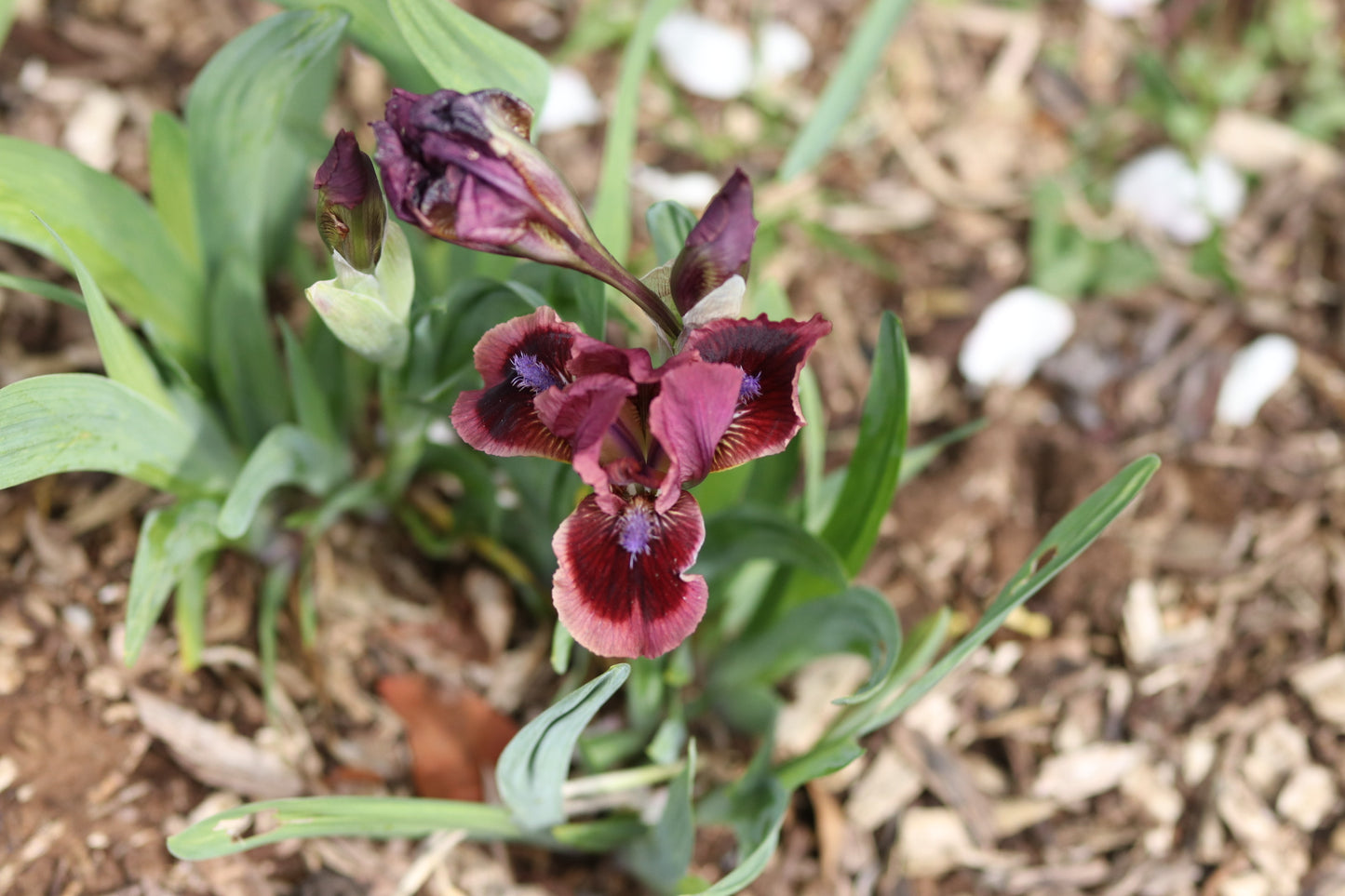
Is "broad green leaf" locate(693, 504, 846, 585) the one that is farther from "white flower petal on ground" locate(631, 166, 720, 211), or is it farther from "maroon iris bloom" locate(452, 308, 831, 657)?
"white flower petal on ground" locate(631, 166, 720, 211)

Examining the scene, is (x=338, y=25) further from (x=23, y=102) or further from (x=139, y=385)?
(x=23, y=102)

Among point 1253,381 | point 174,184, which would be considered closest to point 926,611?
point 1253,381

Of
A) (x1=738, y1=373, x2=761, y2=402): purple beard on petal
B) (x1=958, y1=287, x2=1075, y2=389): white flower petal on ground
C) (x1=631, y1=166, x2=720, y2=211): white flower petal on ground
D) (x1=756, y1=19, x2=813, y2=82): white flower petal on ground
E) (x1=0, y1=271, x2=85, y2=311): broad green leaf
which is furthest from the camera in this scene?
(x1=756, y1=19, x2=813, y2=82): white flower petal on ground

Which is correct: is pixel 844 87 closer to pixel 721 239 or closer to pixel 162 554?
pixel 721 239

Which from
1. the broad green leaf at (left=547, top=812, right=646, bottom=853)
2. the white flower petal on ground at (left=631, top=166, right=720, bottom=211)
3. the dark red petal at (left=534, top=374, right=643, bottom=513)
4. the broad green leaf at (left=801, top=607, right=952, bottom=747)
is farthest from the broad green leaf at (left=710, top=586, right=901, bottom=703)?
the white flower petal on ground at (left=631, top=166, right=720, bottom=211)

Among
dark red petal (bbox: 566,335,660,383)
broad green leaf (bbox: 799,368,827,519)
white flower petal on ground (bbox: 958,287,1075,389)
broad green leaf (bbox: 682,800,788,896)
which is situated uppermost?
dark red petal (bbox: 566,335,660,383)

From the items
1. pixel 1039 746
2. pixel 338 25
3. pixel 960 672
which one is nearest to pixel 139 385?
pixel 338 25

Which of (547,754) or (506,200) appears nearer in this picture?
(506,200)
